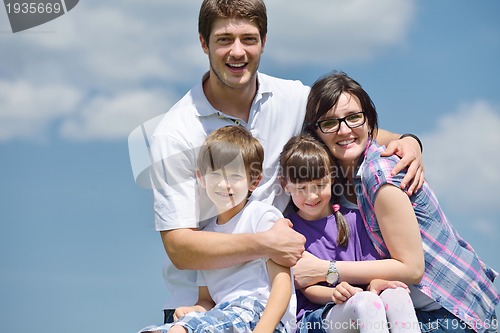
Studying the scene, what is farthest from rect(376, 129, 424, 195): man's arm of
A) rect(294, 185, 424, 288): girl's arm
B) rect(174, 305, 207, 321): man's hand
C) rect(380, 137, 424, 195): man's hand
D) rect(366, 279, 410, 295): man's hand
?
rect(174, 305, 207, 321): man's hand

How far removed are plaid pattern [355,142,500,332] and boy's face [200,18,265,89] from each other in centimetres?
123

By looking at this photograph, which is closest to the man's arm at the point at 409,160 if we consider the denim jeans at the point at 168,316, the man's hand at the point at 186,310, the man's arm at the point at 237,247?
the man's arm at the point at 237,247

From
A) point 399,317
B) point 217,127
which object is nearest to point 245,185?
point 217,127

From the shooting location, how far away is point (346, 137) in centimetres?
511

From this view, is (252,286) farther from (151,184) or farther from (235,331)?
(151,184)

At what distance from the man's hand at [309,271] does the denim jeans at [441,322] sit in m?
0.78

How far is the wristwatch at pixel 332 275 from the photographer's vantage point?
4797 millimetres

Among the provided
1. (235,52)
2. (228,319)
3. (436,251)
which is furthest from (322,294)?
(235,52)

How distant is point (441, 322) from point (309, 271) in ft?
3.30

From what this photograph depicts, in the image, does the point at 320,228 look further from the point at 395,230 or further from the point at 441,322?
the point at 441,322

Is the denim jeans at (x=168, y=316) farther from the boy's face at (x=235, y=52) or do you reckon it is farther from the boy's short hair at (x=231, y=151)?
the boy's face at (x=235, y=52)

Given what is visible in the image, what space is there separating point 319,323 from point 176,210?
4.41 ft

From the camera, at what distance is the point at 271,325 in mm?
4305

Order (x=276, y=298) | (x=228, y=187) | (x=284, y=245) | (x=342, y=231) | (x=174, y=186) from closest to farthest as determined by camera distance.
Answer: (x=276, y=298), (x=284, y=245), (x=228, y=187), (x=342, y=231), (x=174, y=186)
